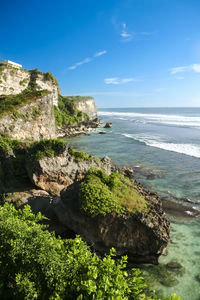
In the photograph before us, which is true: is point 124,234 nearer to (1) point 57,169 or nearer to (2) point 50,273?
(2) point 50,273

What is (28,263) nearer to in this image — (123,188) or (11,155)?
(123,188)

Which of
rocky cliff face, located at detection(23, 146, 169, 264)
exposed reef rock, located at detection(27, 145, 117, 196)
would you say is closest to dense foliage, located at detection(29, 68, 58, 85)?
exposed reef rock, located at detection(27, 145, 117, 196)

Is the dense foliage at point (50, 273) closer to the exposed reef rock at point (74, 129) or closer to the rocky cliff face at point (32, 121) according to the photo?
the rocky cliff face at point (32, 121)

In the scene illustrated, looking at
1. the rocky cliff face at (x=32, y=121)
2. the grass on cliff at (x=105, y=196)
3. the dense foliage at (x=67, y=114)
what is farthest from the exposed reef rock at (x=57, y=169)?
the dense foliage at (x=67, y=114)

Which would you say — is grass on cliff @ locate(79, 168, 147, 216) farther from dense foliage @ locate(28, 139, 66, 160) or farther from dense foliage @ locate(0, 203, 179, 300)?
dense foliage @ locate(28, 139, 66, 160)

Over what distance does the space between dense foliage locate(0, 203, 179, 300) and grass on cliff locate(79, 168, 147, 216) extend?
3.93 meters

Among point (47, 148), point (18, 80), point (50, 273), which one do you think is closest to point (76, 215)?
point (50, 273)

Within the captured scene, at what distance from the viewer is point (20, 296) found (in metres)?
4.73

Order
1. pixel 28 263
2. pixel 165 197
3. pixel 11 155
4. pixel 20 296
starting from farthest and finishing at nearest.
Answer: pixel 165 197 < pixel 11 155 < pixel 28 263 < pixel 20 296

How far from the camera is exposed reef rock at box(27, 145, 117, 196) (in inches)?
541

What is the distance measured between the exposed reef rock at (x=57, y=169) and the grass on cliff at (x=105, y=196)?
377 centimetres

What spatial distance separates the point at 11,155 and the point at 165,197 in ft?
48.2

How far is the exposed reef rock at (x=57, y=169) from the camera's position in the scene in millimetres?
13734

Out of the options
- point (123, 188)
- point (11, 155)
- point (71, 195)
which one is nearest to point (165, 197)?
point (123, 188)
